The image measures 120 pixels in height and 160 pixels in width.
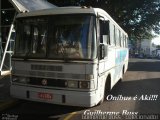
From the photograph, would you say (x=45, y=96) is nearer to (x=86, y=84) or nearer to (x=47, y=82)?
(x=47, y=82)

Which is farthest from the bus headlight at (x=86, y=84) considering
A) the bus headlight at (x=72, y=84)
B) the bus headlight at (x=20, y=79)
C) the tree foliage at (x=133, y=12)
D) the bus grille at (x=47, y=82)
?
the tree foliage at (x=133, y=12)

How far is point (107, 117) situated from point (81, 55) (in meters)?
1.92

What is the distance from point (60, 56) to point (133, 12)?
29.0m

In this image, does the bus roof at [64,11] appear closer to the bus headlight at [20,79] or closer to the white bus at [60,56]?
the white bus at [60,56]

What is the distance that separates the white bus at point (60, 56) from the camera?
7.81m

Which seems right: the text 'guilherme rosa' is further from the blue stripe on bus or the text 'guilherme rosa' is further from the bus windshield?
the bus windshield

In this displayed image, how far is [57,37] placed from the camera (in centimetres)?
812

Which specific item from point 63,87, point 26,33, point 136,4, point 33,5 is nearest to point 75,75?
point 63,87

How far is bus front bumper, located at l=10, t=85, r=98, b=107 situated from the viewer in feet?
25.3

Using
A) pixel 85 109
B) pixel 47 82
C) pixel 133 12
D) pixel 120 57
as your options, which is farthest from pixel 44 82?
pixel 133 12

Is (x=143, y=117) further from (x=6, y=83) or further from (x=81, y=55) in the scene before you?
(x=6, y=83)

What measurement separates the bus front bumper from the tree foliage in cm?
2488

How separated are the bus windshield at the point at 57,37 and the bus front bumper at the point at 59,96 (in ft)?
2.90

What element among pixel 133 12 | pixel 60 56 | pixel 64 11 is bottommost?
pixel 60 56
